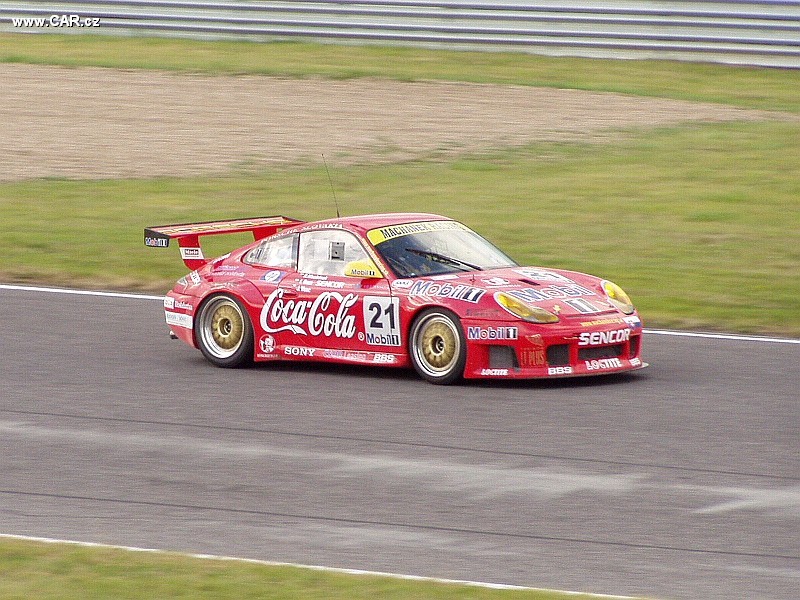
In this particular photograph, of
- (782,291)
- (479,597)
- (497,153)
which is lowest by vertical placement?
(479,597)

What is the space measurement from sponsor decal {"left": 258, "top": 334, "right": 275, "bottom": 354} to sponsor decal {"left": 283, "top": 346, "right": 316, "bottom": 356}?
0.37ft

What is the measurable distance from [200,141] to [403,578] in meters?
16.4

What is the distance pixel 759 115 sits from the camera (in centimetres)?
2148

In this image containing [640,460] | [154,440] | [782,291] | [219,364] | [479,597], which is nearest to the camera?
[479,597]

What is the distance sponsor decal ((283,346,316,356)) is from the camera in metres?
10.6

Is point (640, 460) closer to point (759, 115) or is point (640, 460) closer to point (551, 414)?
point (551, 414)

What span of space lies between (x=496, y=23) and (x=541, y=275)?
14.9 metres

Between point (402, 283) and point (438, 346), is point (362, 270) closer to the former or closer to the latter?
point (402, 283)

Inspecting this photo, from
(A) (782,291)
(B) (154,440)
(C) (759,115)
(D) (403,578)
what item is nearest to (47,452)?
(B) (154,440)

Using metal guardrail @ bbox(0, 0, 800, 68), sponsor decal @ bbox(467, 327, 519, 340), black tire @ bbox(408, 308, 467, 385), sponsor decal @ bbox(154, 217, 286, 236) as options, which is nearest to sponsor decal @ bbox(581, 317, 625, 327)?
sponsor decal @ bbox(467, 327, 519, 340)

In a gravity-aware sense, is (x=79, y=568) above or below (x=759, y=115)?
below

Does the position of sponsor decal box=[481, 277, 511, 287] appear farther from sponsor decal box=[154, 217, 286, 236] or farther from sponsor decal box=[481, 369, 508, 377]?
sponsor decal box=[154, 217, 286, 236]

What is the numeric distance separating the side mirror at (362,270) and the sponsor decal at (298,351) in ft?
1.98

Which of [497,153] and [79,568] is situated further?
[497,153]
